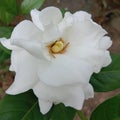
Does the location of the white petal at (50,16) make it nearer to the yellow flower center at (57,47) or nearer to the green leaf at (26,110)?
the yellow flower center at (57,47)

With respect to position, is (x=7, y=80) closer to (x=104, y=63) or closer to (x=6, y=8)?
(x=6, y=8)

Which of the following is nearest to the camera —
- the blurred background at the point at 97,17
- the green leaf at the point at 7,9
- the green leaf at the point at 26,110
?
the green leaf at the point at 26,110

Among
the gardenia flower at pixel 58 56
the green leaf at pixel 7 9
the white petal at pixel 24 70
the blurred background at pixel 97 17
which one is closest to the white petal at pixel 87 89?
the gardenia flower at pixel 58 56

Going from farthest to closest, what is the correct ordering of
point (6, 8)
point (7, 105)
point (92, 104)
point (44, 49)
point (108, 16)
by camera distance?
point (108, 16)
point (92, 104)
point (6, 8)
point (7, 105)
point (44, 49)

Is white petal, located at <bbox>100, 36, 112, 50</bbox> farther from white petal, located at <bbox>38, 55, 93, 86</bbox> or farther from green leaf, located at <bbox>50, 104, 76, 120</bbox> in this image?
green leaf, located at <bbox>50, 104, 76, 120</bbox>

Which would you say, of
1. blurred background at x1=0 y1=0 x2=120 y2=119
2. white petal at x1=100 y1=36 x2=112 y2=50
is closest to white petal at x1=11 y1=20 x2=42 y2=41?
white petal at x1=100 y1=36 x2=112 y2=50

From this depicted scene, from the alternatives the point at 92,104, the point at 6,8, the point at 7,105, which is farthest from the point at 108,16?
the point at 7,105

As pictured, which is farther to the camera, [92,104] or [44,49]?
[92,104]
